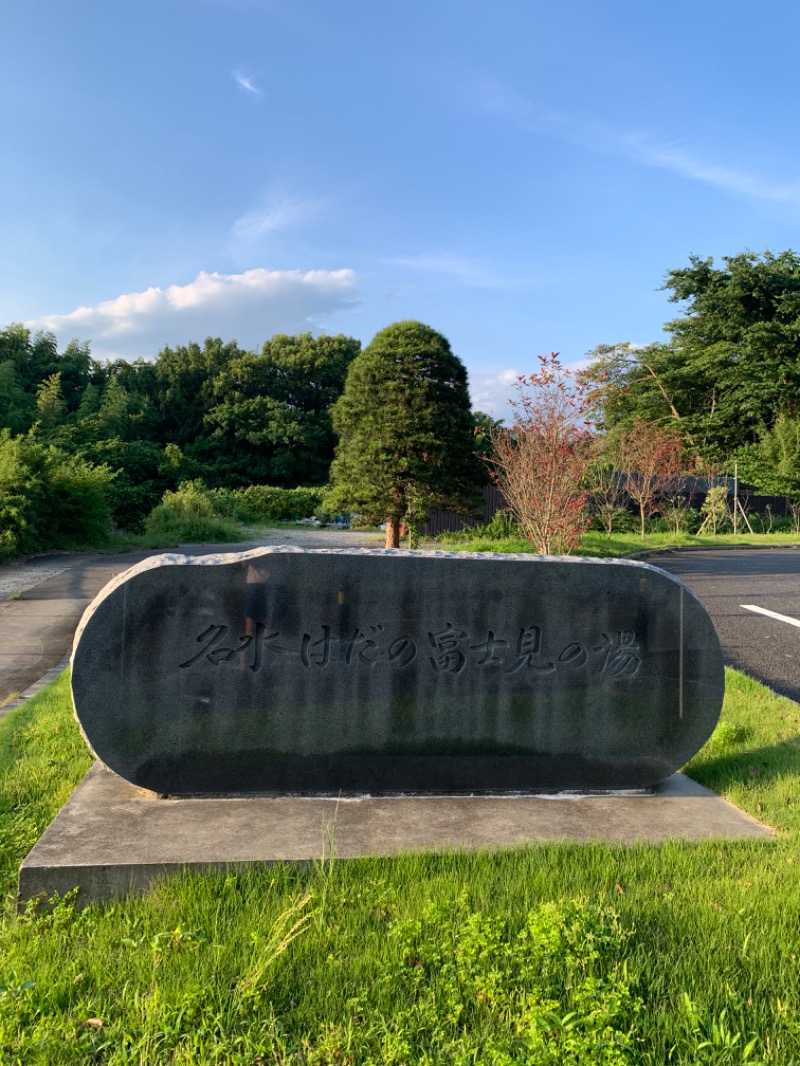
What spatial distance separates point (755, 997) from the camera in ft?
6.70

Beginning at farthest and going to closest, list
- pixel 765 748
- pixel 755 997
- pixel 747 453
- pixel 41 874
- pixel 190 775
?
pixel 747 453 → pixel 765 748 → pixel 190 775 → pixel 41 874 → pixel 755 997

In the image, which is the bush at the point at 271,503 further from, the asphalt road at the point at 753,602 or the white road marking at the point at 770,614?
the white road marking at the point at 770,614

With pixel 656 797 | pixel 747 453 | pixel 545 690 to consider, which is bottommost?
pixel 656 797

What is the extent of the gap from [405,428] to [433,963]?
11016 millimetres

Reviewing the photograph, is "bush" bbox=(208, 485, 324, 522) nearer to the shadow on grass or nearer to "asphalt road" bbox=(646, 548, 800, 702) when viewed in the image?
"asphalt road" bbox=(646, 548, 800, 702)

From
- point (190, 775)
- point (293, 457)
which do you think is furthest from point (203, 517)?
point (190, 775)

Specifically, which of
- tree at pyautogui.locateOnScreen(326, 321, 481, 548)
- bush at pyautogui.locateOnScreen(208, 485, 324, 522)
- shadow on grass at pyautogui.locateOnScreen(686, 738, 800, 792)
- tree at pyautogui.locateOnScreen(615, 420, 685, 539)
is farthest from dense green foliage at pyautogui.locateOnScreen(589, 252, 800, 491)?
shadow on grass at pyautogui.locateOnScreen(686, 738, 800, 792)

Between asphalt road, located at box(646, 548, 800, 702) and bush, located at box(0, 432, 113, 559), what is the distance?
1263 centimetres

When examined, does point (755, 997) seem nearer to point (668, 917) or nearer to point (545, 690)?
point (668, 917)

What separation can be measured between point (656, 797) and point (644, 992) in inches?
63.3

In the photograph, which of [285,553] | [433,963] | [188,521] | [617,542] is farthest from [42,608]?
[617,542]

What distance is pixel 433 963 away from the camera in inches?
84.4

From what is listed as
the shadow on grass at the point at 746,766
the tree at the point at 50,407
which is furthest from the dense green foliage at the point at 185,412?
the shadow on grass at the point at 746,766

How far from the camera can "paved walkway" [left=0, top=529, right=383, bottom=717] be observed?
6.63m
